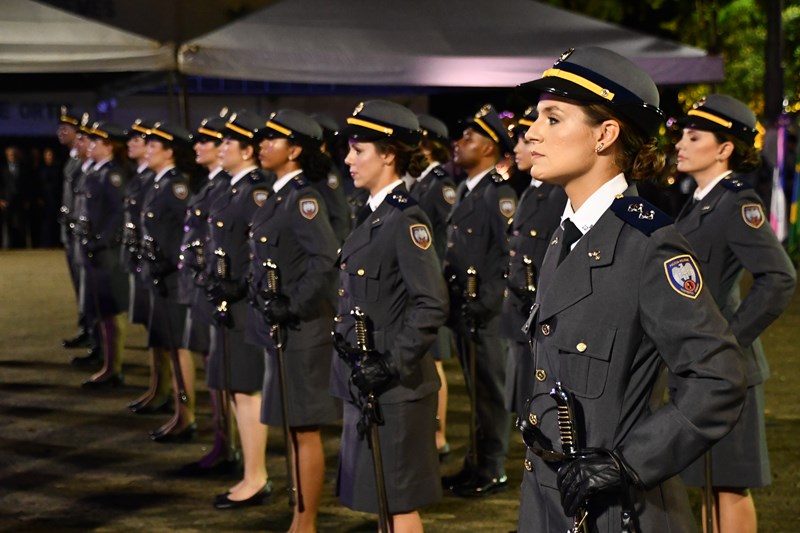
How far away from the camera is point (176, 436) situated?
8.34m

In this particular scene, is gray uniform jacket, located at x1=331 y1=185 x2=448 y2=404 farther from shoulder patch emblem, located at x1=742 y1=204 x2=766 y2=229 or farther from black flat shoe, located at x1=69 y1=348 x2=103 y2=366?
black flat shoe, located at x1=69 y1=348 x2=103 y2=366

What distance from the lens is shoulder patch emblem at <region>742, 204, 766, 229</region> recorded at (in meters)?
4.79

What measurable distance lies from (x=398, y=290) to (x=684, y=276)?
2.18 metres

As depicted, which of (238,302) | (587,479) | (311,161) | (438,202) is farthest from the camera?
(438,202)

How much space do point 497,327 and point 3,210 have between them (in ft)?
64.6

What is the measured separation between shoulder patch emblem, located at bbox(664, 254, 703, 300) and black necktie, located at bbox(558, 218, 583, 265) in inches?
11.6

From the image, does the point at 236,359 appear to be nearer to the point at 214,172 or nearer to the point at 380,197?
the point at 214,172

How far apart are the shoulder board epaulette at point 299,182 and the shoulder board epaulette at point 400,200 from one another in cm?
115

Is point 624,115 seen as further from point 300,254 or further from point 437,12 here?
point 437,12

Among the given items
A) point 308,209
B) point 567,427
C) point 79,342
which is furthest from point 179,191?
point 567,427

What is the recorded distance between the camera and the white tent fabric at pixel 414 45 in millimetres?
11086

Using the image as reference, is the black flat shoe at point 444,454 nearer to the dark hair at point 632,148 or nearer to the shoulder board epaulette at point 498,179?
the shoulder board epaulette at point 498,179

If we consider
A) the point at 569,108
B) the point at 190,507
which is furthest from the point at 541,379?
the point at 190,507

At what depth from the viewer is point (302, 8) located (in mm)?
12039
